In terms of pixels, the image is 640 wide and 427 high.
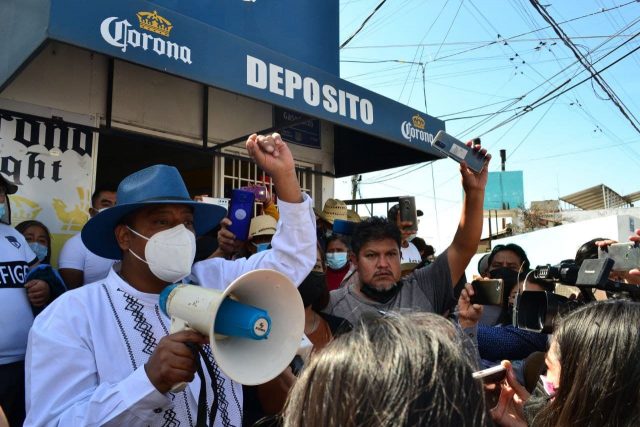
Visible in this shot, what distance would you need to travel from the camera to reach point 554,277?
82.7 inches

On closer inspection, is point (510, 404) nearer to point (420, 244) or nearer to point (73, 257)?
point (73, 257)

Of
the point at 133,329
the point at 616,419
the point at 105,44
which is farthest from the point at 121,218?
the point at 105,44

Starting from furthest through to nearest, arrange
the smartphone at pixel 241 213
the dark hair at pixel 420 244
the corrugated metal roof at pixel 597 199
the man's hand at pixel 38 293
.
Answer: the corrugated metal roof at pixel 597 199 < the dark hair at pixel 420 244 < the smartphone at pixel 241 213 < the man's hand at pixel 38 293

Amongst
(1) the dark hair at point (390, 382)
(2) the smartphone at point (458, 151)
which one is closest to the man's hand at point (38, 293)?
(2) the smartphone at point (458, 151)

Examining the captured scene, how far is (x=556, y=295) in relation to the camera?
202 centimetres

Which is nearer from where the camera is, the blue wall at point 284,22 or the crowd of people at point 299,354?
the crowd of people at point 299,354

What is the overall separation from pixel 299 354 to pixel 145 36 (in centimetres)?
273

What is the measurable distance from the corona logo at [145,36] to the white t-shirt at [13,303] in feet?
4.68

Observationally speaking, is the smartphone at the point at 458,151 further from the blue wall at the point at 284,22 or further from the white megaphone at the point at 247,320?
the blue wall at the point at 284,22

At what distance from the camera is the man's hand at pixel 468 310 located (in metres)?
2.52

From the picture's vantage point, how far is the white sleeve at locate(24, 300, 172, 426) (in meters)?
1.36

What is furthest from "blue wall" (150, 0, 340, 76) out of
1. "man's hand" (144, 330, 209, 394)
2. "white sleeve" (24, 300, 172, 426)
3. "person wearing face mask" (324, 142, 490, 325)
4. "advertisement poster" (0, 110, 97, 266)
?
"man's hand" (144, 330, 209, 394)

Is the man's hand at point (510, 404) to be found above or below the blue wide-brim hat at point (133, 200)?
below

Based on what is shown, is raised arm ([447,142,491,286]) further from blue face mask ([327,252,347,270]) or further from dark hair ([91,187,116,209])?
dark hair ([91,187,116,209])
